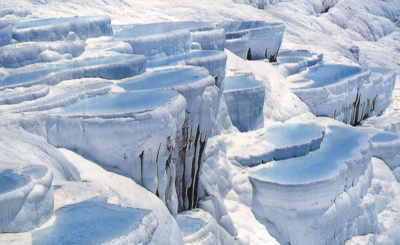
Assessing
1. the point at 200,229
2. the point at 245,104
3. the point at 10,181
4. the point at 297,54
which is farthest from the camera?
the point at 297,54

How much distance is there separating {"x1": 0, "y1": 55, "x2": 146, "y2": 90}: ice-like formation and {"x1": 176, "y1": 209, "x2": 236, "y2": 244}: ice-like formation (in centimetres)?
249

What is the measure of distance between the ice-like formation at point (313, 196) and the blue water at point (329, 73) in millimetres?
3683

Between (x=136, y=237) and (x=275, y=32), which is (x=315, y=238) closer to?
(x=136, y=237)

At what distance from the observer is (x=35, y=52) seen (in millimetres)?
8594

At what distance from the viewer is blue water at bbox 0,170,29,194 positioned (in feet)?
16.5

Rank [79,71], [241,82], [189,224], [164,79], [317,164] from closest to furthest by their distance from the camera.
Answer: [189,224]
[79,71]
[164,79]
[317,164]
[241,82]

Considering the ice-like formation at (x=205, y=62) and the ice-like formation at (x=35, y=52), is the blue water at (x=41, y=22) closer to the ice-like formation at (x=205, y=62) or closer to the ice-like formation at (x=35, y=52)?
the ice-like formation at (x=35, y=52)

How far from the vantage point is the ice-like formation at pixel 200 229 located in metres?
7.72

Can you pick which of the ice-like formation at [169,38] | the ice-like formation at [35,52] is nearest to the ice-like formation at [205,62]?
the ice-like formation at [169,38]

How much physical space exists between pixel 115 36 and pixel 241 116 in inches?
122

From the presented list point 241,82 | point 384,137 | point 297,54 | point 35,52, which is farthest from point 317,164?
point 297,54

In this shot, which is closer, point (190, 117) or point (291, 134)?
point (190, 117)

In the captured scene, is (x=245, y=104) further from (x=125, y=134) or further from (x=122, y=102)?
(x=125, y=134)

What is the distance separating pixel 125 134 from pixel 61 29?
3.39 meters
